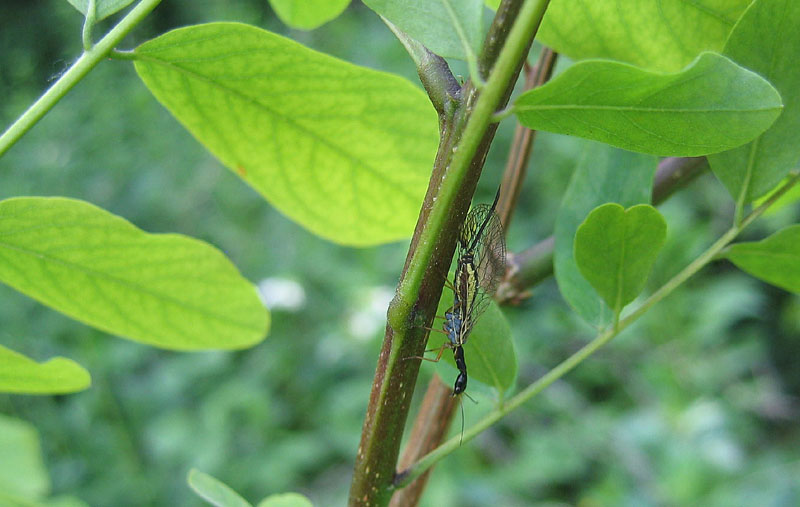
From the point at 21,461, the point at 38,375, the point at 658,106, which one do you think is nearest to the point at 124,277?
the point at 38,375

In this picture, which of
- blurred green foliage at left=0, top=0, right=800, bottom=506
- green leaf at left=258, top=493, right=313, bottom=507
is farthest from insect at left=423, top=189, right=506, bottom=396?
blurred green foliage at left=0, top=0, right=800, bottom=506

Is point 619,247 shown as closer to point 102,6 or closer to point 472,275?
point 472,275

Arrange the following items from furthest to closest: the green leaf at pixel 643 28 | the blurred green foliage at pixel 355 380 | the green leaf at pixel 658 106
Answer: the blurred green foliage at pixel 355 380 < the green leaf at pixel 643 28 < the green leaf at pixel 658 106

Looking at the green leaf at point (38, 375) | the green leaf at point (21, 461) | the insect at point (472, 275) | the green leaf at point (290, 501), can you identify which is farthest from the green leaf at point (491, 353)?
the green leaf at point (21, 461)

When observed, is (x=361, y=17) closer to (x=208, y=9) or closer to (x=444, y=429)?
(x=208, y=9)

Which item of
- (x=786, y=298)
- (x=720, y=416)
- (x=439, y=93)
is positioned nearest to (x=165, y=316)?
(x=439, y=93)

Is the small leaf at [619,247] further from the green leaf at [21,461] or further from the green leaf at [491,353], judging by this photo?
the green leaf at [21,461]
